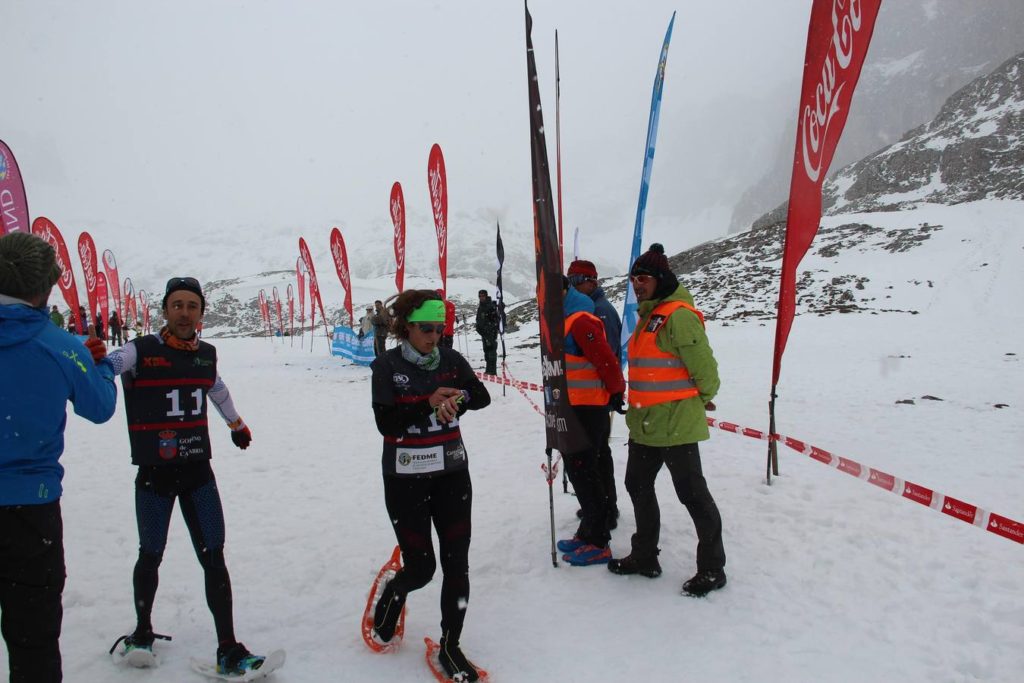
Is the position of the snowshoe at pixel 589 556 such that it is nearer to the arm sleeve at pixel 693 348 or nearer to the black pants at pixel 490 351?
the arm sleeve at pixel 693 348

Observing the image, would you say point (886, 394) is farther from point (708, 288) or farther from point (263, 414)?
point (708, 288)

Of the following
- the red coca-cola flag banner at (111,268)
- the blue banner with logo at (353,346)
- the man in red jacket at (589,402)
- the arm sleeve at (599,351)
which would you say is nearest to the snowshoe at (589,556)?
the man in red jacket at (589,402)

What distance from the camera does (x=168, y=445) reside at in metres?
2.85

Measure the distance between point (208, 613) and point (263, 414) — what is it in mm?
7911

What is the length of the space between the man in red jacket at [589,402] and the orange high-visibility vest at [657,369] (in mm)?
226

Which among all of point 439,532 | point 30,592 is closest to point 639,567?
point 439,532

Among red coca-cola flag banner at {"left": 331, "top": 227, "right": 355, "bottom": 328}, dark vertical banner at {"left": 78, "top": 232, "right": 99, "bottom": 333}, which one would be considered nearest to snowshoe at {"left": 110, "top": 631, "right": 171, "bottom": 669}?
red coca-cola flag banner at {"left": 331, "top": 227, "right": 355, "bottom": 328}

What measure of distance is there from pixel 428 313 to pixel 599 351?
1.47 m

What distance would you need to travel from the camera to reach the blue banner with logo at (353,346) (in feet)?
59.8

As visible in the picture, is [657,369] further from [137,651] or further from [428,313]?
[137,651]

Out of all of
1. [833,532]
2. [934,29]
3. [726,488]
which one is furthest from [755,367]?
[934,29]

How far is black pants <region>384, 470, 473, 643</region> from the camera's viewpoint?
2838mm

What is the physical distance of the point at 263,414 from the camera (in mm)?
10945

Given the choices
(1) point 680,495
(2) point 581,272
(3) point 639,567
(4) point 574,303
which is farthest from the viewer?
(2) point 581,272
